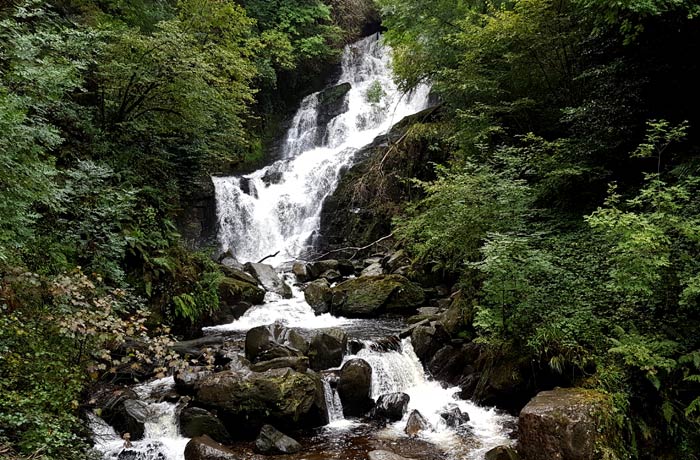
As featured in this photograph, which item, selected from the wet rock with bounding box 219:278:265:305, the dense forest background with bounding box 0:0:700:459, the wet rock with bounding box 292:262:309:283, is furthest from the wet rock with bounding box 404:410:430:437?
the wet rock with bounding box 292:262:309:283

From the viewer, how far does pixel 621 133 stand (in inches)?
323

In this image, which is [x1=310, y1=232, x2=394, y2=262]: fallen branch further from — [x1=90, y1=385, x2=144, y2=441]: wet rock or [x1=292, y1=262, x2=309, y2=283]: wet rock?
[x1=90, y1=385, x2=144, y2=441]: wet rock

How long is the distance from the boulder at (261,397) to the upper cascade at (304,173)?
1052 cm

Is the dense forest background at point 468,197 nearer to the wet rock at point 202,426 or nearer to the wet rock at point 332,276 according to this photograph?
the wet rock at point 202,426

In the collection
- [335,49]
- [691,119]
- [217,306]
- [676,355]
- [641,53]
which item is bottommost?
[676,355]

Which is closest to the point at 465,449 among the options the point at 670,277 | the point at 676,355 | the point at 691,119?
the point at 676,355

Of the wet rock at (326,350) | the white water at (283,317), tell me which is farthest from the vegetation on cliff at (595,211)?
the white water at (283,317)

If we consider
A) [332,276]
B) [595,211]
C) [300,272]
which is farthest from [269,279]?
[595,211]

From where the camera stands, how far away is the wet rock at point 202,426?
6.57 metres

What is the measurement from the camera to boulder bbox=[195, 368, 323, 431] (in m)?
6.75

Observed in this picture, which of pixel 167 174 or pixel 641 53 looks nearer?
pixel 641 53

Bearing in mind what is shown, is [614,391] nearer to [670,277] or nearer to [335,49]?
[670,277]

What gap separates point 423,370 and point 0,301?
688 centimetres

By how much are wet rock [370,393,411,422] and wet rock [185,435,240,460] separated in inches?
97.8
